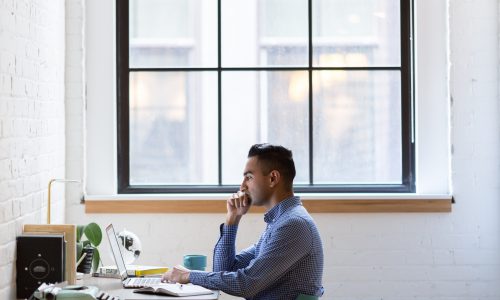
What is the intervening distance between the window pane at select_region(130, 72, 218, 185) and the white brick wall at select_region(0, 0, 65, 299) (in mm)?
469

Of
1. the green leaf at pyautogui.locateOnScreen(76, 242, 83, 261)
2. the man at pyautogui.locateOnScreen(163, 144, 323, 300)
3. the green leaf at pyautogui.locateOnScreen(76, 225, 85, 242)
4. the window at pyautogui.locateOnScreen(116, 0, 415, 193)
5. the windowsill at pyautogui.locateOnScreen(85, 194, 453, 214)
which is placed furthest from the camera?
the window at pyautogui.locateOnScreen(116, 0, 415, 193)

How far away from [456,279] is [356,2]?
1.67 meters

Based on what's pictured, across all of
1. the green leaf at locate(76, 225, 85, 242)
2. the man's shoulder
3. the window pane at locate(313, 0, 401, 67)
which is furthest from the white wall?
the man's shoulder

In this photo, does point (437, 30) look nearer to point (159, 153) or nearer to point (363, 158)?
point (363, 158)

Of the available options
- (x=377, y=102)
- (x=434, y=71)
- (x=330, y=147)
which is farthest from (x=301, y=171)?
(x=434, y=71)

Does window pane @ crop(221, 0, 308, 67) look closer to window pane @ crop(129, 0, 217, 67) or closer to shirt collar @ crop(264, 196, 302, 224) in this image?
window pane @ crop(129, 0, 217, 67)

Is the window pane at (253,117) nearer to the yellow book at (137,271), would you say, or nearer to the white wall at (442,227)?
the white wall at (442,227)

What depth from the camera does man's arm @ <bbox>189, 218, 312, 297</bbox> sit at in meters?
3.97

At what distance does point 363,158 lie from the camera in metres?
5.56

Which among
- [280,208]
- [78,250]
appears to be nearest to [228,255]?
[280,208]

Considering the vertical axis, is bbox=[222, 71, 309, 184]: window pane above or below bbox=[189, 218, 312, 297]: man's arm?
above

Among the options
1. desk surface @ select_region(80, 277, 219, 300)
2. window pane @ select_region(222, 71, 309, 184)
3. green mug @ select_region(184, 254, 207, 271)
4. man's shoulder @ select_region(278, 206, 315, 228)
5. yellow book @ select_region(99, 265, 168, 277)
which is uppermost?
window pane @ select_region(222, 71, 309, 184)

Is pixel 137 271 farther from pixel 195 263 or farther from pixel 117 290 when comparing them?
pixel 117 290

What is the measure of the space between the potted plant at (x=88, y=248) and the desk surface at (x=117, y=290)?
15cm
